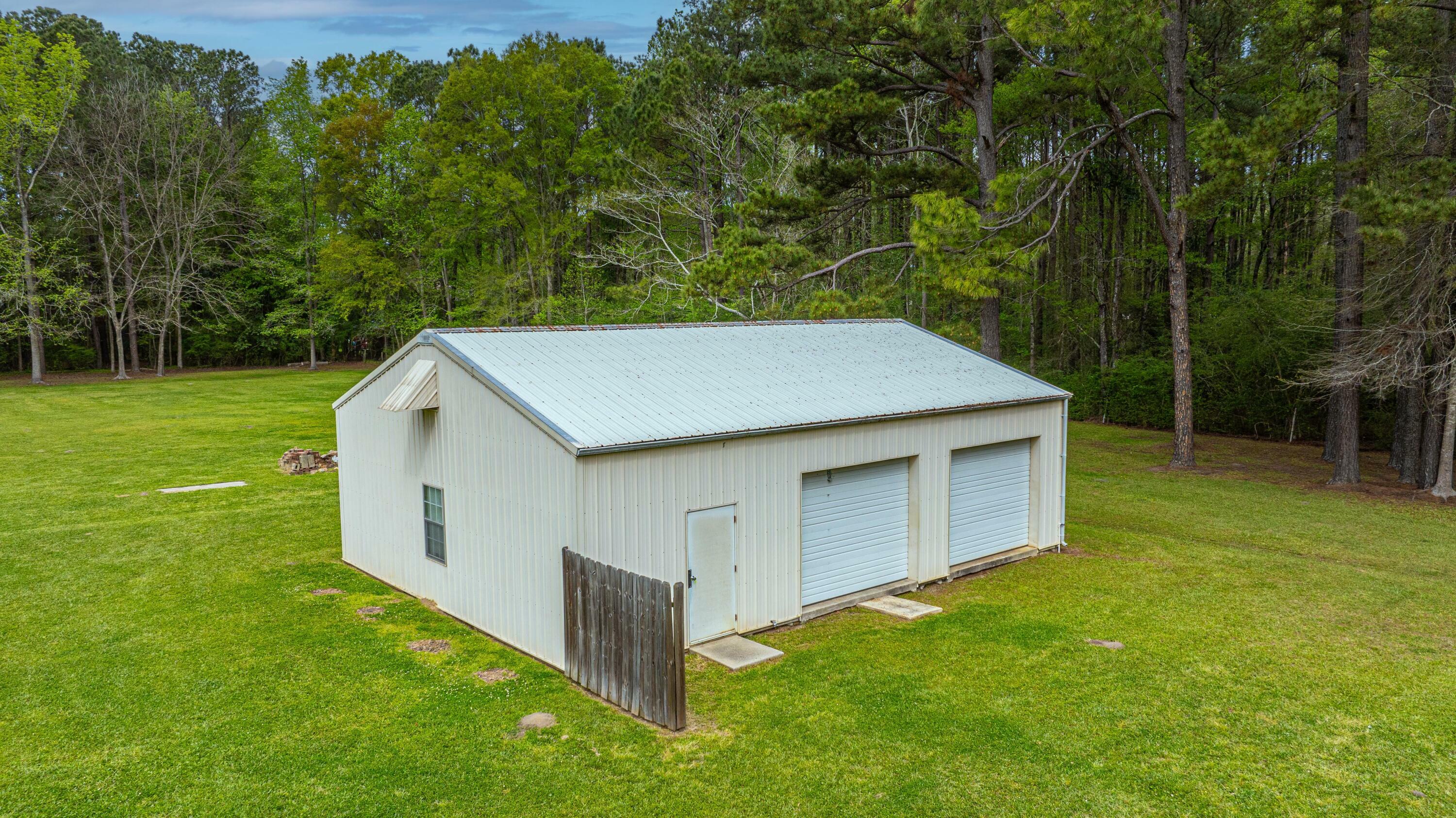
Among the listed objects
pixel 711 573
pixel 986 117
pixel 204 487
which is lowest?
pixel 204 487

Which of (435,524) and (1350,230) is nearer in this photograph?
(435,524)

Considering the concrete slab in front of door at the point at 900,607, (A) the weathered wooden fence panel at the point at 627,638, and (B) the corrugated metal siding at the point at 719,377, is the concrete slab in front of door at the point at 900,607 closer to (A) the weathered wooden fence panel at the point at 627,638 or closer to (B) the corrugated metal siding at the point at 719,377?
(B) the corrugated metal siding at the point at 719,377

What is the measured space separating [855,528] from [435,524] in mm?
5522

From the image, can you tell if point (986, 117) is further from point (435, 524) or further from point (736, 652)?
point (435, 524)

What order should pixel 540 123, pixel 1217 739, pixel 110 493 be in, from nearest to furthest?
pixel 1217 739, pixel 110 493, pixel 540 123

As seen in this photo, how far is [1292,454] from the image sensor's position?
78.8ft

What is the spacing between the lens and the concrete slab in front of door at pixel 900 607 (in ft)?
36.4

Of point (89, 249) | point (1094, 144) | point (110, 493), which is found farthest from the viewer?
point (89, 249)

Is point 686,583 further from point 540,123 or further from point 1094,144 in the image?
point 540,123

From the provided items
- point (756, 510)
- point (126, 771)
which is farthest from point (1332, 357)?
point (126, 771)

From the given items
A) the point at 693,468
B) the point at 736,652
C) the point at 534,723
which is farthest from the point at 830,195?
the point at 534,723

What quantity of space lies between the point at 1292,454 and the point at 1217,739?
65.5 feet

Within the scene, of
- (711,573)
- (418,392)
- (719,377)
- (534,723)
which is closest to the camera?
(534,723)

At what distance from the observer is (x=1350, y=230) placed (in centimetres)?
1967
